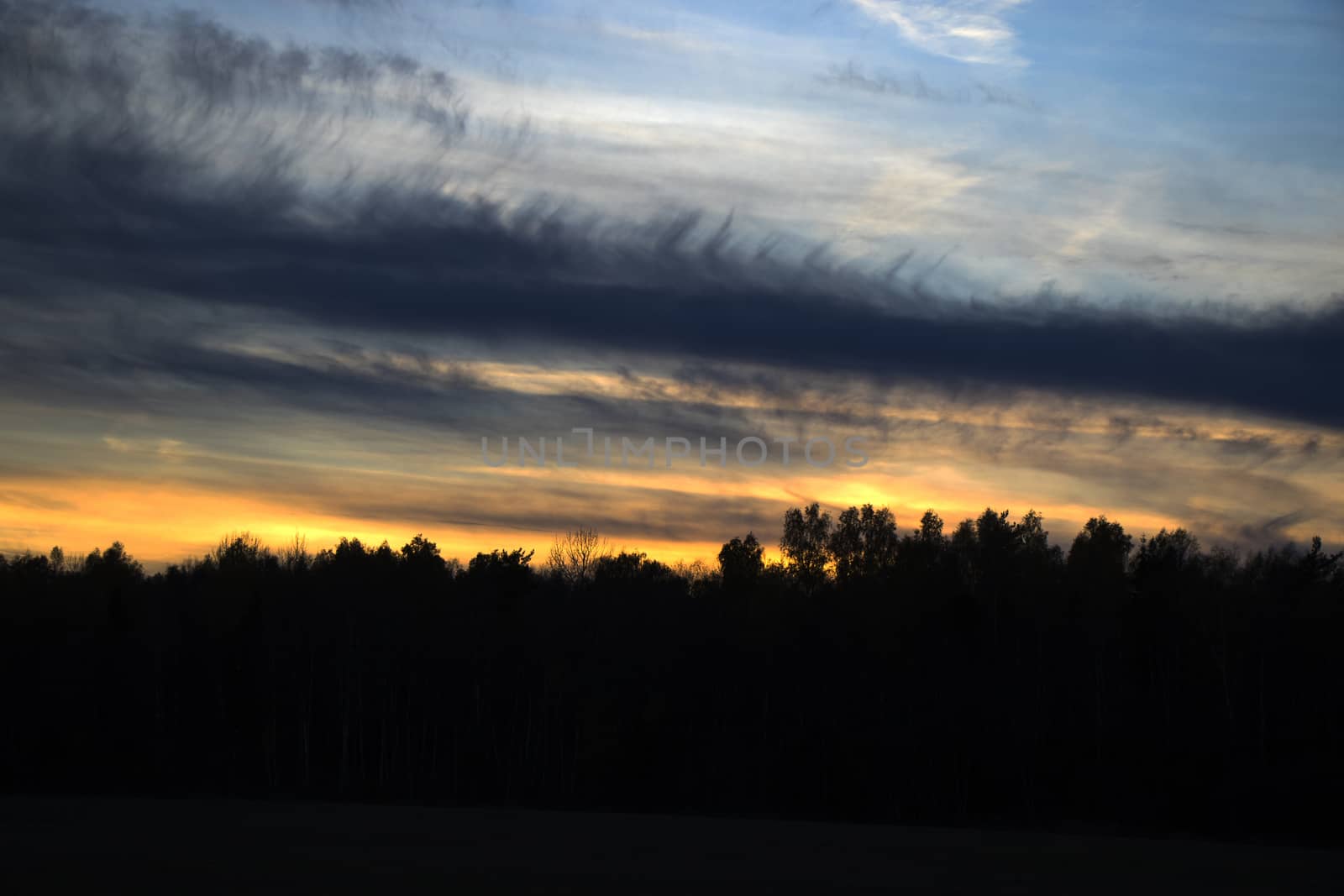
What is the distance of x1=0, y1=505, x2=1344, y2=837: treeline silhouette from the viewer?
6738 cm

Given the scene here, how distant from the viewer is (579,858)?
127 feet

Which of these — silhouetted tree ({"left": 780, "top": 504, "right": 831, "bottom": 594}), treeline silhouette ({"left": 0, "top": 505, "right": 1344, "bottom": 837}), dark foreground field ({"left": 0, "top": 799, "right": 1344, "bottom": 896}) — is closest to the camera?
dark foreground field ({"left": 0, "top": 799, "right": 1344, "bottom": 896})

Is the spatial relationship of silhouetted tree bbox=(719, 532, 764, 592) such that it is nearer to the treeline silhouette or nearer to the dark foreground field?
the treeline silhouette

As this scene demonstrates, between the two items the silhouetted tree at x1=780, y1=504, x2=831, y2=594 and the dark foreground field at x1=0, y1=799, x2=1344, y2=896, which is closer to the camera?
the dark foreground field at x1=0, y1=799, x2=1344, y2=896

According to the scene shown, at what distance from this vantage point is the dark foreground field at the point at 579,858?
31969mm

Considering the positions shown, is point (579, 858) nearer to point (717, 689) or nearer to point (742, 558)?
point (717, 689)

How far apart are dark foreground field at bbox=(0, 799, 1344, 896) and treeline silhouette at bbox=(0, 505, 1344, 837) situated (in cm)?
1518

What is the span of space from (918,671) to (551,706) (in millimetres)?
23586

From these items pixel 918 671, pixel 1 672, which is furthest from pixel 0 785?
pixel 918 671

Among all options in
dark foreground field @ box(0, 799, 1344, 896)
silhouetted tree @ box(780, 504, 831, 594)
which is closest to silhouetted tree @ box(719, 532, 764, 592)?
silhouetted tree @ box(780, 504, 831, 594)

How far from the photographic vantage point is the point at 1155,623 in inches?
2921

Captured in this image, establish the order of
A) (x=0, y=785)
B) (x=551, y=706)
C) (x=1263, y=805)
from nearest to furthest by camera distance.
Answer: (x=1263, y=805) < (x=0, y=785) < (x=551, y=706)

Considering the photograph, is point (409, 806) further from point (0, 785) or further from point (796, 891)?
point (796, 891)

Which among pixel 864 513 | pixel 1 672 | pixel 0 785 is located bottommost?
pixel 0 785
